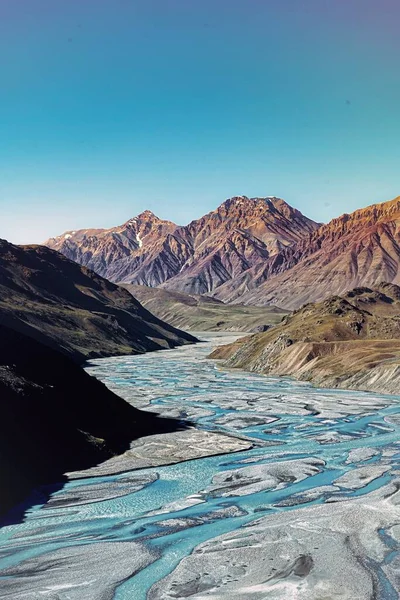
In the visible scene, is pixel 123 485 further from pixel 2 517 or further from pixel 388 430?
pixel 388 430

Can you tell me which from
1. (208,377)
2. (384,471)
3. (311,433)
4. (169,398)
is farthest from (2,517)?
(208,377)

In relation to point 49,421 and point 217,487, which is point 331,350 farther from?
point 217,487

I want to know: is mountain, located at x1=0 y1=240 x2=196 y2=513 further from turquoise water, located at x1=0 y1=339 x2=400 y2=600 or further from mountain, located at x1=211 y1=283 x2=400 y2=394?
mountain, located at x1=211 y1=283 x2=400 y2=394

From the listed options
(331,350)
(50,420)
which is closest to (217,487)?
(50,420)

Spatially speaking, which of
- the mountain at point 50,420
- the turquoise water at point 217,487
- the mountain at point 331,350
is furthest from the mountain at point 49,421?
the mountain at point 331,350

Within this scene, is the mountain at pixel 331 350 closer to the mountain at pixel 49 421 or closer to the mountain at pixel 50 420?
the mountain at pixel 49 421
